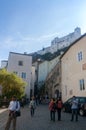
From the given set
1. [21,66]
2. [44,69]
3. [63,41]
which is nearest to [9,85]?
[21,66]

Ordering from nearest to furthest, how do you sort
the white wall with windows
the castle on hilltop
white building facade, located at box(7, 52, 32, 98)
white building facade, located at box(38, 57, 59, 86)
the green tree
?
the white wall with windows → the green tree → white building facade, located at box(7, 52, 32, 98) → white building facade, located at box(38, 57, 59, 86) → the castle on hilltop

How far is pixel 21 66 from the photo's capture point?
4619cm

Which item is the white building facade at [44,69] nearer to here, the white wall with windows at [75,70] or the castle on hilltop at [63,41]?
the white wall with windows at [75,70]

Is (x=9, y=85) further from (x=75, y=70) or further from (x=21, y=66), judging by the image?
(x=75, y=70)

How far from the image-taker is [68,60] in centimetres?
3156

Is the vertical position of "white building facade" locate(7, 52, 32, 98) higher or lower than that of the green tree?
higher

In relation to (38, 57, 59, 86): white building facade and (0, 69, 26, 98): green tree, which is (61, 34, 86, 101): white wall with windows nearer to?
(0, 69, 26, 98): green tree

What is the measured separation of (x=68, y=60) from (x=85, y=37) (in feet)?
19.1

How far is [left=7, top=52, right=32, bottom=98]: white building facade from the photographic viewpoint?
4547cm

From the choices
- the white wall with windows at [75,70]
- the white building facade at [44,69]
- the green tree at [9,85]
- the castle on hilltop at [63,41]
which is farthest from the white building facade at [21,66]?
the castle on hilltop at [63,41]

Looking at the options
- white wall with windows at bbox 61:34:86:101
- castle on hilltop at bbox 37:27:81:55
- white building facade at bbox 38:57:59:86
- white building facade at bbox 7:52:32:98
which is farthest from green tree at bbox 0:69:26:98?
castle on hilltop at bbox 37:27:81:55

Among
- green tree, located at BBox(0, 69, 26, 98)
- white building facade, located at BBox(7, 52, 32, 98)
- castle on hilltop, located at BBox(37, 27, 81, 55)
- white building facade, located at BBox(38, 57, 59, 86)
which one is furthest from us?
castle on hilltop, located at BBox(37, 27, 81, 55)

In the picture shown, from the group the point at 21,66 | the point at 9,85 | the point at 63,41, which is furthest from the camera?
the point at 63,41

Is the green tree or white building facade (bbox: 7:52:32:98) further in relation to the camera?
white building facade (bbox: 7:52:32:98)
